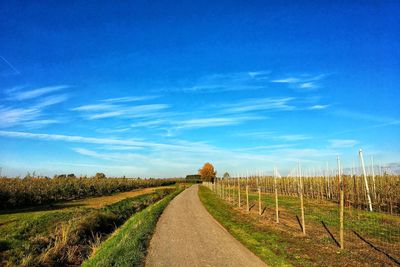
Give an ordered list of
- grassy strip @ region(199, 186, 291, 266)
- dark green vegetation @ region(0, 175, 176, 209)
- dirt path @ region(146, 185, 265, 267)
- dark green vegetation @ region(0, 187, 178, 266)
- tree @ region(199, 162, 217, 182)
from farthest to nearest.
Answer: tree @ region(199, 162, 217, 182) < dark green vegetation @ region(0, 175, 176, 209) < dark green vegetation @ region(0, 187, 178, 266) < grassy strip @ region(199, 186, 291, 266) < dirt path @ region(146, 185, 265, 267)

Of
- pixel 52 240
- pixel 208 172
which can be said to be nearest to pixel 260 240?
pixel 52 240

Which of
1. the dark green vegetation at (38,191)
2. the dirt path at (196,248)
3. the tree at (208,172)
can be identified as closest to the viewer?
the dirt path at (196,248)

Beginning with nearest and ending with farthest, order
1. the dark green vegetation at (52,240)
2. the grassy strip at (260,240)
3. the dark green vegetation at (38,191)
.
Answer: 1. the grassy strip at (260,240)
2. the dark green vegetation at (52,240)
3. the dark green vegetation at (38,191)

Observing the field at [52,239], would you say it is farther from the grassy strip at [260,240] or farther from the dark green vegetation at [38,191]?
the dark green vegetation at [38,191]

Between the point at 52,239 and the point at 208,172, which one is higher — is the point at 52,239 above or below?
below

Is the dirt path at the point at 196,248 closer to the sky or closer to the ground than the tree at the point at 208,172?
closer to the ground

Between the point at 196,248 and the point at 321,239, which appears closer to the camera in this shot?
the point at 196,248

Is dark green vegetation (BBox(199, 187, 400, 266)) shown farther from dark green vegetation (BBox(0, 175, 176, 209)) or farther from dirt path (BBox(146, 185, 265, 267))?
dark green vegetation (BBox(0, 175, 176, 209))

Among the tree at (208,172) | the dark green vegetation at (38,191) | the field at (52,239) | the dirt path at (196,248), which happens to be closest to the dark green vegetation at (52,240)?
the field at (52,239)

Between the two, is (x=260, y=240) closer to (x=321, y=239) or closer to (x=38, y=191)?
(x=321, y=239)

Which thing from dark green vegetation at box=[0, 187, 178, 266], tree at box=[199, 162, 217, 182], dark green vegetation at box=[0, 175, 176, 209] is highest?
tree at box=[199, 162, 217, 182]

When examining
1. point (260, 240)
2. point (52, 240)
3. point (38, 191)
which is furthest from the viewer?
point (38, 191)

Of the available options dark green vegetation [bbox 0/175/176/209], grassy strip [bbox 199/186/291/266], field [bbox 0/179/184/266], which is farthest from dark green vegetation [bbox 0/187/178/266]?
dark green vegetation [bbox 0/175/176/209]

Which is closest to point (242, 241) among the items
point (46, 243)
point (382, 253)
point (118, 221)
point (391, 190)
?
point (382, 253)
